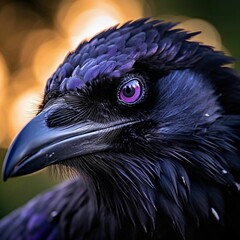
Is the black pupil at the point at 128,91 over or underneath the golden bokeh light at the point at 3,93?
over

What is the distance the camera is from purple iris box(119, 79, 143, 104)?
341 cm

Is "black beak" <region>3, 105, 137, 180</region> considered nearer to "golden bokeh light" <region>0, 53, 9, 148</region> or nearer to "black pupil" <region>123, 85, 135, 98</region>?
"black pupil" <region>123, 85, 135, 98</region>

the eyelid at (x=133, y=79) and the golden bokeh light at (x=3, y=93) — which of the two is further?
the golden bokeh light at (x=3, y=93)

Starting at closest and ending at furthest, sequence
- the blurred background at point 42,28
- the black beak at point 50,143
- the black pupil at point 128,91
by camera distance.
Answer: the black beak at point 50,143
the black pupil at point 128,91
the blurred background at point 42,28

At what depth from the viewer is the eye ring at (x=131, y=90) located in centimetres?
341

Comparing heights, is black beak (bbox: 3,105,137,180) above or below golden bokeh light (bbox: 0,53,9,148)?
above

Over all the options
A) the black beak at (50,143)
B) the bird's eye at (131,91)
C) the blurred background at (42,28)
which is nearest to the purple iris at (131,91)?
the bird's eye at (131,91)

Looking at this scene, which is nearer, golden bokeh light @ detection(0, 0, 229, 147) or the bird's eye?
the bird's eye

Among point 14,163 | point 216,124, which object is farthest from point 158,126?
point 14,163

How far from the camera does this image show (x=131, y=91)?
134 inches

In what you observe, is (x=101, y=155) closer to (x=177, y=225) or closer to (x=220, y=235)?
(x=177, y=225)

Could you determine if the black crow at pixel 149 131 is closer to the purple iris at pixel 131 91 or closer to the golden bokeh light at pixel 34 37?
the purple iris at pixel 131 91

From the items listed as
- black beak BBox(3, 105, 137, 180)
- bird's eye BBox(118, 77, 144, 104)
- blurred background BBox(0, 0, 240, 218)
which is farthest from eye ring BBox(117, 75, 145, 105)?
blurred background BBox(0, 0, 240, 218)

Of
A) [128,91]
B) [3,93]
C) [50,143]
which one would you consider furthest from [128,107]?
[3,93]
